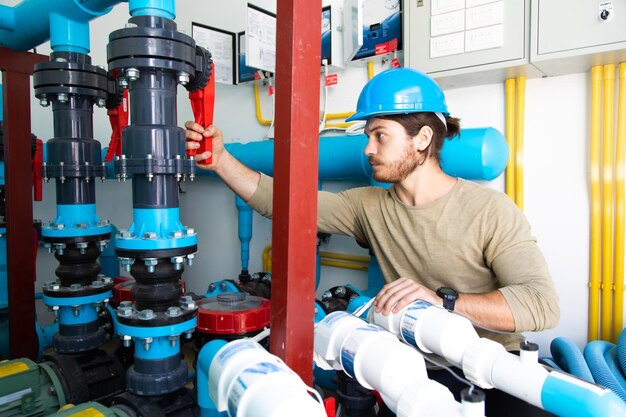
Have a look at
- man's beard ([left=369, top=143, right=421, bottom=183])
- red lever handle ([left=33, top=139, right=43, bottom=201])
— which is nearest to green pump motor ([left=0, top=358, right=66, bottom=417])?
red lever handle ([left=33, top=139, right=43, bottom=201])

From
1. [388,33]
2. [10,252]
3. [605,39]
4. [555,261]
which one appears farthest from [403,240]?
[10,252]

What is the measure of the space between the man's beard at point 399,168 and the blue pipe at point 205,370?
0.73 meters

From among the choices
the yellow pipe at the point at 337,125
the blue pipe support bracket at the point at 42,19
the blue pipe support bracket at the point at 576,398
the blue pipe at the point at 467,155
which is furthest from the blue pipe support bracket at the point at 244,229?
the blue pipe support bracket at the point at 576,398

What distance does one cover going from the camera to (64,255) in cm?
133

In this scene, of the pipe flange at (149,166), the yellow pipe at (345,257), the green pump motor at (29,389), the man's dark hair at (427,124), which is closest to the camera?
the pipe flange at (149,166)

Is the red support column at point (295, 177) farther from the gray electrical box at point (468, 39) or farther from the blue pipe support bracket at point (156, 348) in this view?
the gray electrical box at point (468, 39)

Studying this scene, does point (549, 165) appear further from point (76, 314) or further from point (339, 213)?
point (76, 314)

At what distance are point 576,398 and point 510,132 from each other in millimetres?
1306

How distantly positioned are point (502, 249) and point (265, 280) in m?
1.11

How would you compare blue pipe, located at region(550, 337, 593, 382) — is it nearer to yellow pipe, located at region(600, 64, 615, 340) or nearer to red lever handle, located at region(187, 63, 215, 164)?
yellow pipe, located at region(600, 64, 615, 340)

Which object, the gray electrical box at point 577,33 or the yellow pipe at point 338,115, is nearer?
the gray electrical box at point 577,33

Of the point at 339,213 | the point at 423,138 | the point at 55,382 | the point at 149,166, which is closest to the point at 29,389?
the point at 55,382

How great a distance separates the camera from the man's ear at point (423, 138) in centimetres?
127

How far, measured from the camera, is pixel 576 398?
0.52 m
